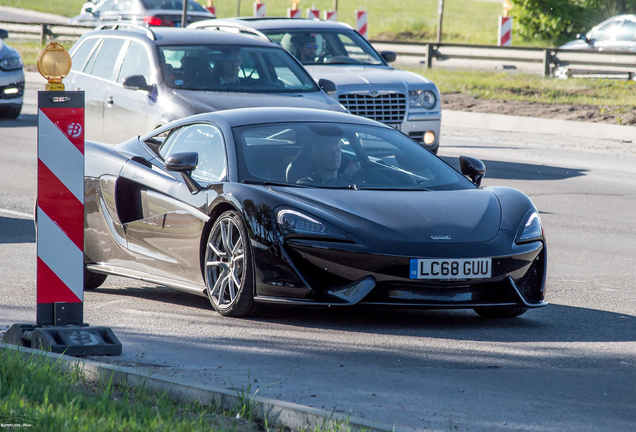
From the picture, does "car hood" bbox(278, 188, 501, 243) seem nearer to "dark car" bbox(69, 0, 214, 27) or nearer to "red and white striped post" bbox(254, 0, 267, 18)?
"dark car" bbox(69, 0, 214, 27)

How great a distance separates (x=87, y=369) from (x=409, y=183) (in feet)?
9.57

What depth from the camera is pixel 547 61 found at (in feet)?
80.6

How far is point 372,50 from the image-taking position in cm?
1527

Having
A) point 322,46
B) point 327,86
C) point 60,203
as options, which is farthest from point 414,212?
point 322,46

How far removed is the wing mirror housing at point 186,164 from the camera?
263 inches

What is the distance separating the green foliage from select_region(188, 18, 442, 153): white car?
2691 centimetres

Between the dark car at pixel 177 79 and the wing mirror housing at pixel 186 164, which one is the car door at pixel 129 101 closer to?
the dark car at pixel 177 79

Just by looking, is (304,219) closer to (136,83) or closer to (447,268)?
(447,268)

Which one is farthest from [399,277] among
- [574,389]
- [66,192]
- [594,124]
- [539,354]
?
[594,124]

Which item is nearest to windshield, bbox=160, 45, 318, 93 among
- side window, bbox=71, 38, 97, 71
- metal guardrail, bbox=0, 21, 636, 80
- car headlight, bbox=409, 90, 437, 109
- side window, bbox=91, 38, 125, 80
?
side window, bbox=91, 38, 125, 80

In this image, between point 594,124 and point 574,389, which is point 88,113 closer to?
point 574,389

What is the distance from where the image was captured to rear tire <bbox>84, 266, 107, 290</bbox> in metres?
7.52

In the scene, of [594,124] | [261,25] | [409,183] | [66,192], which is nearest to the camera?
[66,192]

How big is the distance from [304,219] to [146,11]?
25941 millimetres
